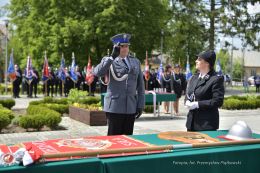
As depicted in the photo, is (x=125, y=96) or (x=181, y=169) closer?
(x=181, y=169)

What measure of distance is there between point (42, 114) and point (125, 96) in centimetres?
675

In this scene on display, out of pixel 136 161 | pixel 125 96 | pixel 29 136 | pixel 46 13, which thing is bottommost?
pixel 29 136

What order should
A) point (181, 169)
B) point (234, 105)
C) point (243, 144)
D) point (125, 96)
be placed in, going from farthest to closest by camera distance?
1. point (234, 105)
2. point (125, 96)
3. point (243, 144)
4. point (181, 169)

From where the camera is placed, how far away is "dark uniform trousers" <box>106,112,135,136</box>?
518 cm

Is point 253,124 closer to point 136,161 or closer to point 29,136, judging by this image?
point 29,136

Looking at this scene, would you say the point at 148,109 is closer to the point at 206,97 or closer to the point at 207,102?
the point at 206,97

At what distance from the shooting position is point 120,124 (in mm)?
5215

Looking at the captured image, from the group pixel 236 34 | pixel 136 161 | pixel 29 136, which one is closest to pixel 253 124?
pixel 29 136

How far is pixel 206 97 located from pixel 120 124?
112 centimetres

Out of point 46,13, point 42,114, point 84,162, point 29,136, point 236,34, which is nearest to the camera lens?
point 84,162

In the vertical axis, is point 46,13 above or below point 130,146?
above

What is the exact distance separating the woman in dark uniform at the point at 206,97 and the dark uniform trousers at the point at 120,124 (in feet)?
2.53

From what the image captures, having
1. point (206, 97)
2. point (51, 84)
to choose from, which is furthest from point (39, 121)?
point (51, 84)

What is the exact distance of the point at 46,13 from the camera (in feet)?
118
